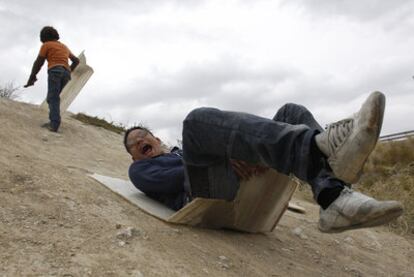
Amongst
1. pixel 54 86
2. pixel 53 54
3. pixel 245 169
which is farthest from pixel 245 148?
pixel 53 54

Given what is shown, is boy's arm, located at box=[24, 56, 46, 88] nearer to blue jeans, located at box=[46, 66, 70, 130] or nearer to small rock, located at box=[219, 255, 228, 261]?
blue jeans, located at box=[46, 66, 70, 130]

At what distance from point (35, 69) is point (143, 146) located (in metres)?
3.55

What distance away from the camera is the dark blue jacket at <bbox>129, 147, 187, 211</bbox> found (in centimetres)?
279

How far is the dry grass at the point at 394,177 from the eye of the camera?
4.37m

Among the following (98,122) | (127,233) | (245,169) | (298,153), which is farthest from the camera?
(98,122)

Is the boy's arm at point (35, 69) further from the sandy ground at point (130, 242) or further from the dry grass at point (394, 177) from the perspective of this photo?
the dry grass at point (394, 177)

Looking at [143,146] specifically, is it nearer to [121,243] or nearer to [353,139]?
[121,243]

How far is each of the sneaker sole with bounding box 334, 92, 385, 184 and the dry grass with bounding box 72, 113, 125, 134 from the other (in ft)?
20.6

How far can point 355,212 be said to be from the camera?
6.11 ft

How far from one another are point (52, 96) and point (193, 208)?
12.1 feet

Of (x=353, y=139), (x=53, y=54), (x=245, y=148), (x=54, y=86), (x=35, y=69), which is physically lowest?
(x=245, y=148)

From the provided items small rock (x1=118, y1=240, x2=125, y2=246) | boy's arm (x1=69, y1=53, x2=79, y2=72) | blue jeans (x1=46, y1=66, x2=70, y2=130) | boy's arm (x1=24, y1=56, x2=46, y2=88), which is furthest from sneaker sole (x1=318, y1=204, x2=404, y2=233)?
boy's arm (x1=69, y1=53, x2=79, y2=72)

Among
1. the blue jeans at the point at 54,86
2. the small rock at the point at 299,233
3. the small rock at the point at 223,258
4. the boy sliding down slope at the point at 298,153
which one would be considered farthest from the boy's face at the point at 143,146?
the blue jeans at the point at 54,86

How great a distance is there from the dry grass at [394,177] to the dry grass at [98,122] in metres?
3.73
